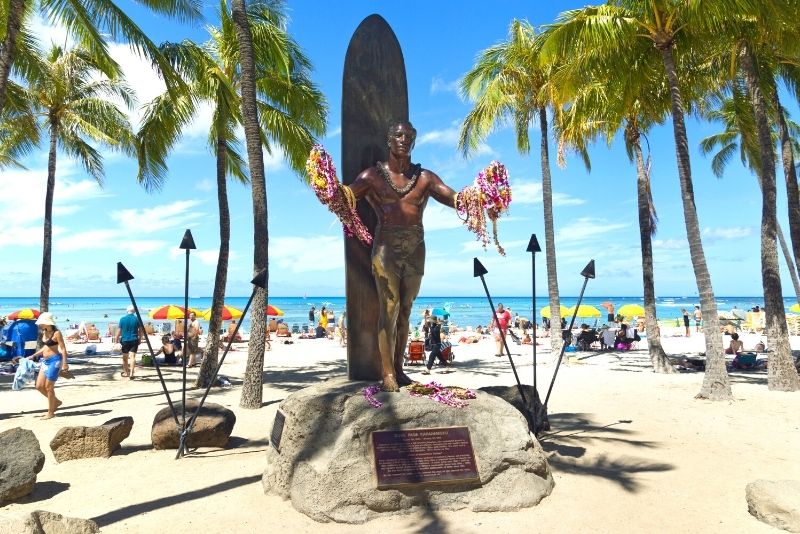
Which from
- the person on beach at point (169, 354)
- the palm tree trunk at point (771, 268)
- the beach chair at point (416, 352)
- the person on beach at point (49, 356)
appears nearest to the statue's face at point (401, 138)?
the person on beach at point (49, 356)

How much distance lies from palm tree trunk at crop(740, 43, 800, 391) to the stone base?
7838 mm

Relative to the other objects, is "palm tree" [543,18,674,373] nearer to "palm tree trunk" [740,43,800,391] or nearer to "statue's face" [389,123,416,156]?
"palm tree trunk" [740,43,800,391]

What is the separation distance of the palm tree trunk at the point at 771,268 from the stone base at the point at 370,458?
784cm

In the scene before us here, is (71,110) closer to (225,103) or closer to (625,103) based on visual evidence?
(225,103)

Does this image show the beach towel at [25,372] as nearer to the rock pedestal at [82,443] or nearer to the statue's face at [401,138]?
the rock pedestal at [82,443]

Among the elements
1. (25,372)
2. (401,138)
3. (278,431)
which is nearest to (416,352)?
(25,372)

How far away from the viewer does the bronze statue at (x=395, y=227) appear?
517cm

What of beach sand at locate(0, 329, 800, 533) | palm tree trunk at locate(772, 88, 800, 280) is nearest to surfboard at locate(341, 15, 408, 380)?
beach sand at locate(0, 329, 800, 533)

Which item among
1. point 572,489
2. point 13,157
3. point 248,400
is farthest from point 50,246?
point 572,489

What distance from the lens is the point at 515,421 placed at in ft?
16.4

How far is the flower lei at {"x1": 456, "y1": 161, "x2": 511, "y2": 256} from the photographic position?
201 inches

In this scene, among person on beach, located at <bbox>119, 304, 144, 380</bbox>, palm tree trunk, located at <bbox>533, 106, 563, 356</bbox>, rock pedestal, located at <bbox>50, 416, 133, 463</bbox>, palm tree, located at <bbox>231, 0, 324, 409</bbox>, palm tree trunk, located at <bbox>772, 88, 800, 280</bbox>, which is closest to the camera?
rock pedestal, located at <bbox>50, 416, 133, 463</bbox>

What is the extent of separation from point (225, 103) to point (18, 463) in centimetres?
840

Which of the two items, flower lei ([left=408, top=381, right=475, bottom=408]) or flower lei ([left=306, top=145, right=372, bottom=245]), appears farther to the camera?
flower lei ([left=408, top=381, right=475, bottom=408])
